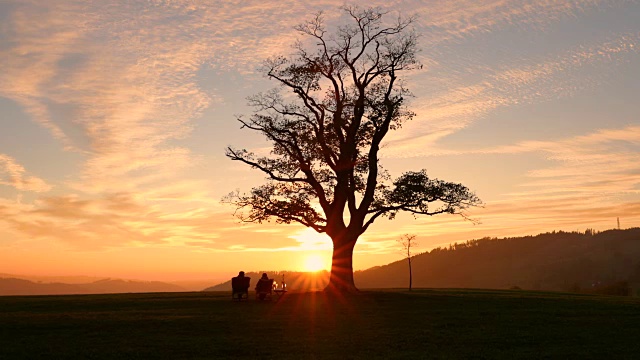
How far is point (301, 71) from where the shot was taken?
1848 inches

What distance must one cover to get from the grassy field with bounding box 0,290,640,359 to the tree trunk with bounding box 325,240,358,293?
9.28 metres

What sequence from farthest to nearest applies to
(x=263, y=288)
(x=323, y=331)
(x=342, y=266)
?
(x=342, y=266) → (x=263, y=288) → (x=323, y=331)

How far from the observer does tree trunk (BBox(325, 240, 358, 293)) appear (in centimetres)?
4409

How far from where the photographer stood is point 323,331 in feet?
74.5

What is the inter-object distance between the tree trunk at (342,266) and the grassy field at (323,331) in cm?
928

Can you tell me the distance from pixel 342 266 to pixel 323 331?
21601 mm

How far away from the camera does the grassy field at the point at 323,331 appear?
1809 centimetres

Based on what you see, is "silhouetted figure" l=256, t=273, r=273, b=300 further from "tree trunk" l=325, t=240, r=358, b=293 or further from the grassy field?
"tree trunk" l=325, t=240, r=358, b=293

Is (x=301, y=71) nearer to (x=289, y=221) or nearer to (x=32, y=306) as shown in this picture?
(x=289, y=221)

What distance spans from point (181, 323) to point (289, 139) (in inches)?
900

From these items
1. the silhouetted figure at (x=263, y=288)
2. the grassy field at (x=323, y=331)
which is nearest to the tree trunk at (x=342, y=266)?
the silhouetted figure at (x=263, y=288)

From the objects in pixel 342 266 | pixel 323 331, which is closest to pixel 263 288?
pixel 342 266

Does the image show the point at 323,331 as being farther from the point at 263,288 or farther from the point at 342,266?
the point at 342,266

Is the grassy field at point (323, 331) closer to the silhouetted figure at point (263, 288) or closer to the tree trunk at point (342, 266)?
the silhouetted figure at point (263, 288)
